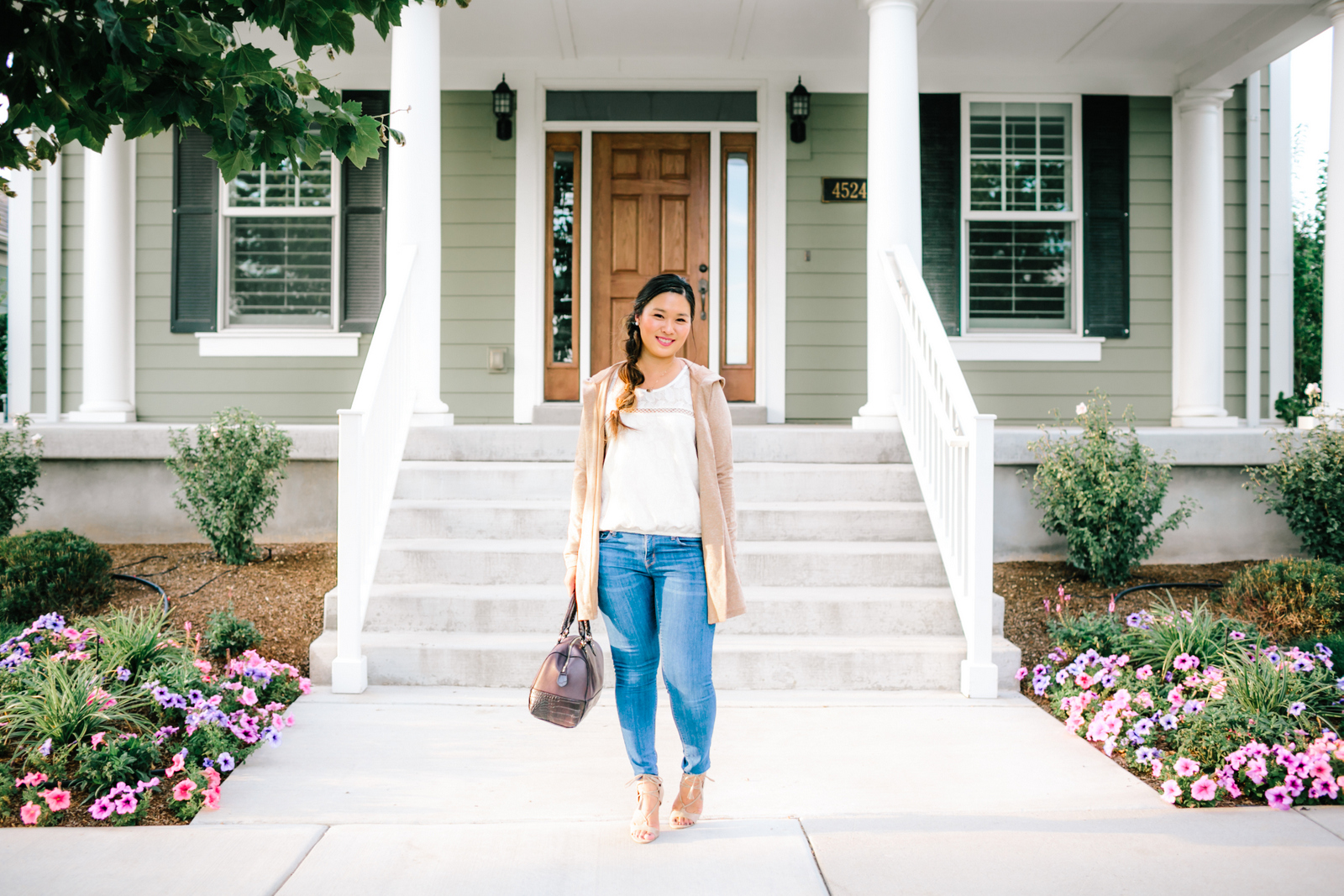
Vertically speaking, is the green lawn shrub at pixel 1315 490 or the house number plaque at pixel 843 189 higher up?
the house number plaque at pixel 843 189

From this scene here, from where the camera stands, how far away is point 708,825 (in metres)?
2.53

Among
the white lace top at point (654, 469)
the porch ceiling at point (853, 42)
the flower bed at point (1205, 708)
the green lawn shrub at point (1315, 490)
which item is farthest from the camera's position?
the porch ceiling at point (853, 42)

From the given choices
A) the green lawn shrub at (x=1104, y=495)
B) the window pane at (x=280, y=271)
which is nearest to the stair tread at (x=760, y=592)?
the green lawn shrub at (x=1104, y=495)

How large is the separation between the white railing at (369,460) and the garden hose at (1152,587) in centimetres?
339

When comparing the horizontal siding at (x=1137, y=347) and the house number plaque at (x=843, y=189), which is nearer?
the house number plaque at (x=843, y=189)

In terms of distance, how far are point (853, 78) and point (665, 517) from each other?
509 cm

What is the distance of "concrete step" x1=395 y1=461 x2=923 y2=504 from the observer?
181 inches

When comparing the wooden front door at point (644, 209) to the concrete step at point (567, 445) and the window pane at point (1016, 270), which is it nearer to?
the concrete step at point (567, 445)

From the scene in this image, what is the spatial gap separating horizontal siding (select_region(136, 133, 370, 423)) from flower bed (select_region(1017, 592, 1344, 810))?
4.98m

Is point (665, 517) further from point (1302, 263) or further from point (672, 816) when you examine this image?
point (1302, 263)

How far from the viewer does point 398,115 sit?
17.0 ft

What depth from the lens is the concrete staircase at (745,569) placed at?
370cm

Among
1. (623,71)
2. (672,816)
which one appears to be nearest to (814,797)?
(672,816)

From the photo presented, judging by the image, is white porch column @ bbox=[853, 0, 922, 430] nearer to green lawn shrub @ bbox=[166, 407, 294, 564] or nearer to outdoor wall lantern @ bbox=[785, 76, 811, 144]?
outdoor wall lantern @ bbox=[785, 76, 811, 144]
